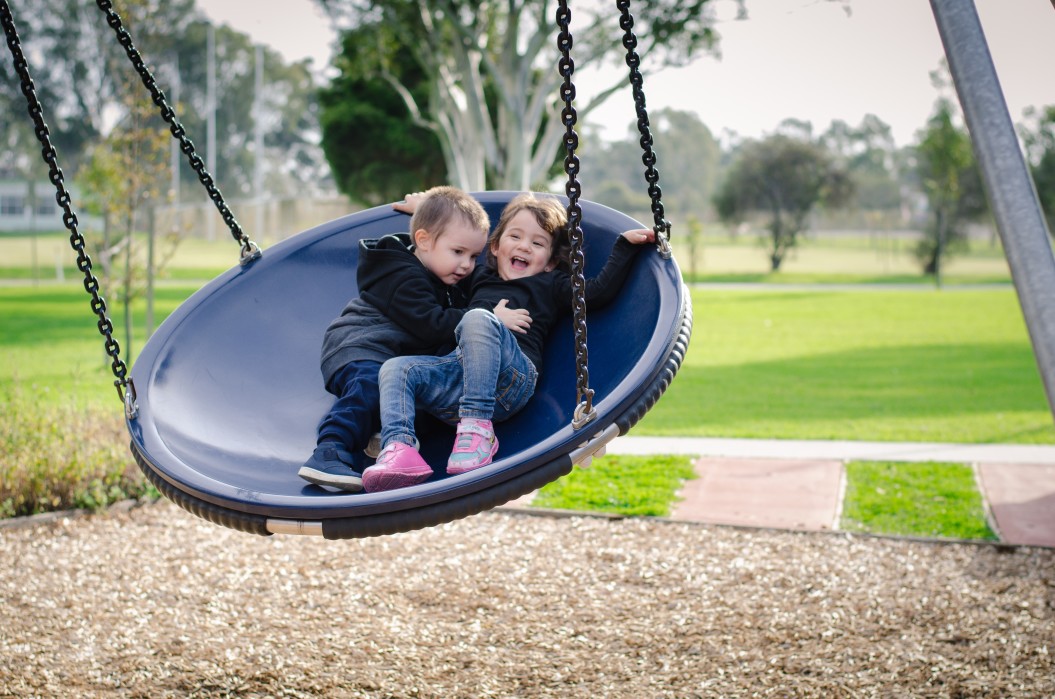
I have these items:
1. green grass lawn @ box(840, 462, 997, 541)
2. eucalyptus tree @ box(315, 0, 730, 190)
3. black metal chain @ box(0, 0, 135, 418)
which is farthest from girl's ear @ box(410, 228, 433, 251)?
eucalyptus tree @ box(315, 0, 730, 190)

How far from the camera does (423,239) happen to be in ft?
9.08

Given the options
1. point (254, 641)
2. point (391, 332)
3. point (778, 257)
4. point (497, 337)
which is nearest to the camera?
point (497, 337)

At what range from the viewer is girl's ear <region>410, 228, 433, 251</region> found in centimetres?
275

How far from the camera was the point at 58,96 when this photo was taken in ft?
139

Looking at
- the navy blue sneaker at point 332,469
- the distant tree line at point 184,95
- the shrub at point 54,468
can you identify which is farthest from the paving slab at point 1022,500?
the distant tree line at point 184,95

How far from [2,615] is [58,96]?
44283 mm

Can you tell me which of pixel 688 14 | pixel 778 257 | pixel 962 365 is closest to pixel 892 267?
pixel 778 257

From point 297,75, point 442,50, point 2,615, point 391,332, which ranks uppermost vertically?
point 297,75

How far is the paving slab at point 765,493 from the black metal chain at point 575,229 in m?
2.46

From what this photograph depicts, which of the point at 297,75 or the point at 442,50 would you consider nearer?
the point at 442,50

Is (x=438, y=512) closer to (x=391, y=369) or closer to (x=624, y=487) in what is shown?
(x=391, y=369)

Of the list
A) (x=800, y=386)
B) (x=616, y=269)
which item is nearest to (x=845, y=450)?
(x=800, y=386)

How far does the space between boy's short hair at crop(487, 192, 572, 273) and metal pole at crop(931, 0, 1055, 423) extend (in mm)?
1083

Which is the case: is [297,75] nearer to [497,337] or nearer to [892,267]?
[892,267]
